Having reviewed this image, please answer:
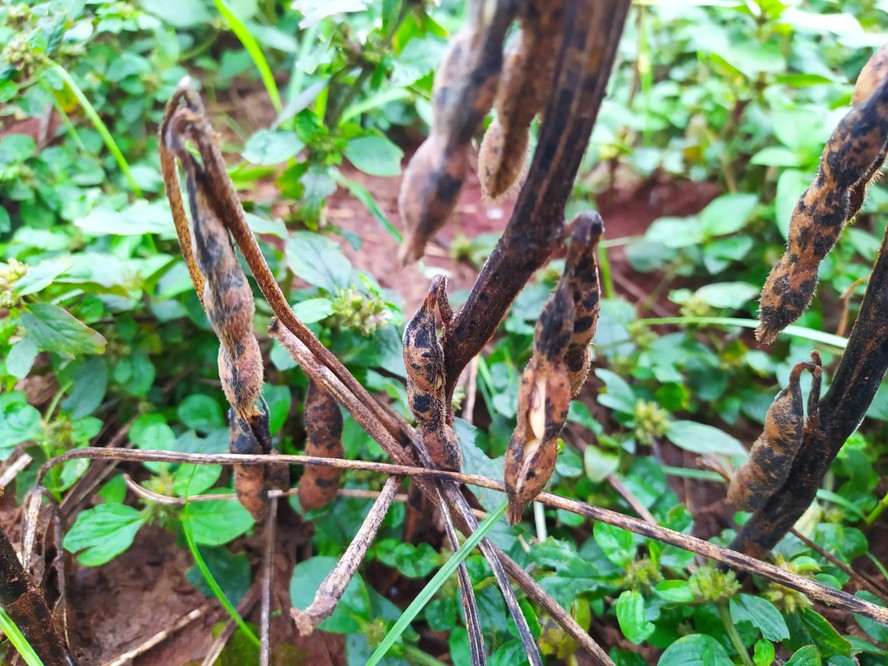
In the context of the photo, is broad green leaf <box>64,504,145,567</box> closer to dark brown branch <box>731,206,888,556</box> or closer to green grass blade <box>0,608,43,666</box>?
green grass blade <box>0,608,43,666</box>

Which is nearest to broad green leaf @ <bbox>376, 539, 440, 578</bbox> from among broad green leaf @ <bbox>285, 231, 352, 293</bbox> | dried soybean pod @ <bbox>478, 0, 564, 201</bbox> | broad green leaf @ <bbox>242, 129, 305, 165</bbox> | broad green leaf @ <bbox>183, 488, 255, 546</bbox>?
broad green leaf @ <bbox>183, 488, 255, 546</bbox>

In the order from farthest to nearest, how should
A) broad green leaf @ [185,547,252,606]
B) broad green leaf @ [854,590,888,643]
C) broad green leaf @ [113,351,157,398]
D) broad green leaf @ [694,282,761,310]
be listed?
broad green leaf @ [694,282,761,310]
broad green leaf @ [113,351,157,398]
broad green leaf @ [185,547,252,606]
broad green leaf @ [854,590,888,643]

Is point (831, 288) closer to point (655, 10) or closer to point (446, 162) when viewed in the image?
point (655, 10)

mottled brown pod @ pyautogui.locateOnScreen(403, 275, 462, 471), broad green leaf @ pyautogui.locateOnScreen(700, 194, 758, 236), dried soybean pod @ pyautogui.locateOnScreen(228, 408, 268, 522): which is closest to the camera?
mottled brown pod @ pyautogui.locateOnScreen(403, 275, 462, 471)

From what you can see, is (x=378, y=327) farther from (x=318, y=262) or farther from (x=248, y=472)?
(x=248, y=472)

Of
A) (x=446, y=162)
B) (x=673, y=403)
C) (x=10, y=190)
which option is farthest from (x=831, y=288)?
(x=10, y=190)
